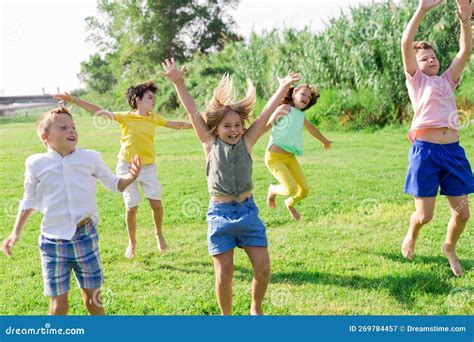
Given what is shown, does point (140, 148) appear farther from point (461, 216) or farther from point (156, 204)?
point (461, 216)

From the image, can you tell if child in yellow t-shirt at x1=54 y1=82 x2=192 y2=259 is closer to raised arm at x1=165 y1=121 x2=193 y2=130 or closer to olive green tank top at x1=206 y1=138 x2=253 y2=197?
raised arm at x1=165 y1=121 x2=193 y2=130

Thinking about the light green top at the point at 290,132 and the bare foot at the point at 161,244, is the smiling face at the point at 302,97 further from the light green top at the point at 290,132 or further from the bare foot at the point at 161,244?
the bare foot at the point at 161,244

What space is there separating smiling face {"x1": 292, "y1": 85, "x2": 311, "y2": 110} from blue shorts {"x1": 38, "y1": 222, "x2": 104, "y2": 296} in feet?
9.54

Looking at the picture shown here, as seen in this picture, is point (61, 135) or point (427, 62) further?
point (427, 62)

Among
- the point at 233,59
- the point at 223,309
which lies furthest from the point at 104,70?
the point at 223,309

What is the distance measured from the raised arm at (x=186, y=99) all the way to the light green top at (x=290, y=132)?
2.13 m

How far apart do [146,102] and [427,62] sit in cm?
252

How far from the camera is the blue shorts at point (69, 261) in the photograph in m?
3.29

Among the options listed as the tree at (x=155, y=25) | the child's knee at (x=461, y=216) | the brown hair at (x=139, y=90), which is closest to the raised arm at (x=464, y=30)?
the child's knee at (x=461, y=216)

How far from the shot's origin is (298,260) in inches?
A: 193

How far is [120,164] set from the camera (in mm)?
5371

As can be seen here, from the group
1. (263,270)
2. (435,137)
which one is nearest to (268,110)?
(263,270)

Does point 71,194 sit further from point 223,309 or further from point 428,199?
point 428,199

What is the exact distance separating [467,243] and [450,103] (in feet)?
5.20
